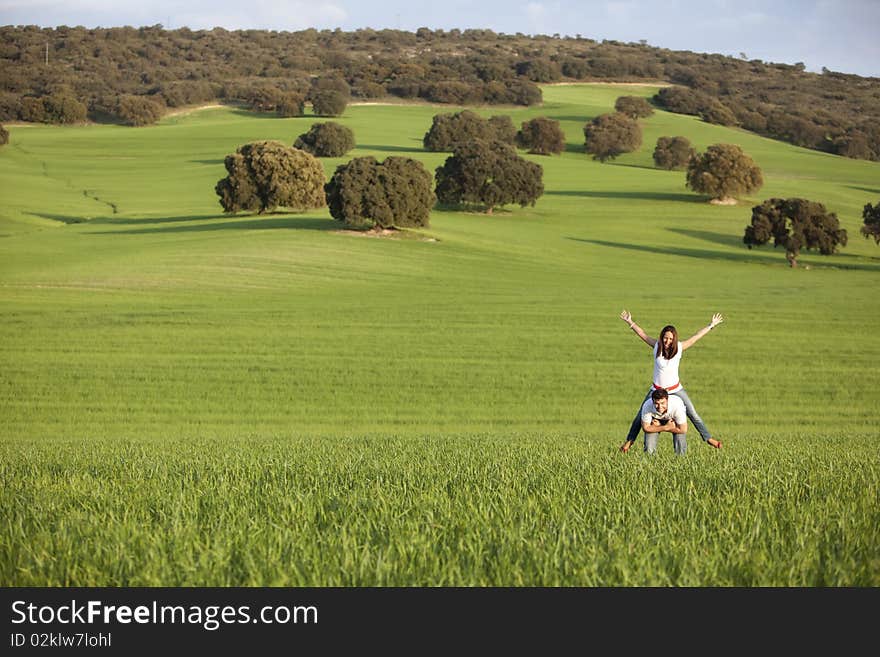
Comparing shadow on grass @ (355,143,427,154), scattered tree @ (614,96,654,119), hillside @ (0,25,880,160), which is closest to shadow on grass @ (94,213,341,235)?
shadow on grass @ (355,143,427,154)

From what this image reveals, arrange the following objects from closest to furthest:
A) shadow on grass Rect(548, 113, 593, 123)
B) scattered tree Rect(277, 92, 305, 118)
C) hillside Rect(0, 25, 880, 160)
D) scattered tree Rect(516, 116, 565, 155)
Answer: scattered tree Rect(516, 116, 565, 155) → hillside Rect(0, 25, 880, 160) → shadow on grass Rect(548, 113, 593, 123) → scattered tree Rect(277, 92, 305, 118)

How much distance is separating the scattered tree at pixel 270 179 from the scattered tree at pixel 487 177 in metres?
11.6

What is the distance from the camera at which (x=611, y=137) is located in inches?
5025

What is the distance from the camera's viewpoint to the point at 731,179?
89.8m

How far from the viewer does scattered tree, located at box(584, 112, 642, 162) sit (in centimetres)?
12756

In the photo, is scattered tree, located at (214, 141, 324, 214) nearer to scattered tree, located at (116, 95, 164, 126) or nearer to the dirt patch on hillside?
scattered tree, located at (116, 95, 164, 126)

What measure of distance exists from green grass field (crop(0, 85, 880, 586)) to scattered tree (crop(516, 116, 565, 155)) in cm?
2379

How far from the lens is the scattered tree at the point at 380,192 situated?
6300cm

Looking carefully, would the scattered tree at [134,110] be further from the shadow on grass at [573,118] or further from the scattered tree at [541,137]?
the shadow on grass at [573,118]

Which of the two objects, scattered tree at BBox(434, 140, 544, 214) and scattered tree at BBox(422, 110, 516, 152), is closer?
scattered tree at BBox(434, 140, 544, 214)

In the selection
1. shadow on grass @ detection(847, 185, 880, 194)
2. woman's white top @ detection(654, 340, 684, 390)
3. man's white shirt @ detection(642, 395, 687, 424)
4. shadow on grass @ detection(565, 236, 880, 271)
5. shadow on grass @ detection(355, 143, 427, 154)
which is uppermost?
shadow on grass @ detection(355, 143, 427, 154)

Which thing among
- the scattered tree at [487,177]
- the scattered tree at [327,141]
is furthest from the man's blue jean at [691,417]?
the scattered tree at [327,141]

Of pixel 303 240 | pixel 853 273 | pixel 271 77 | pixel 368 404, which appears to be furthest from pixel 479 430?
pixel 271 77
